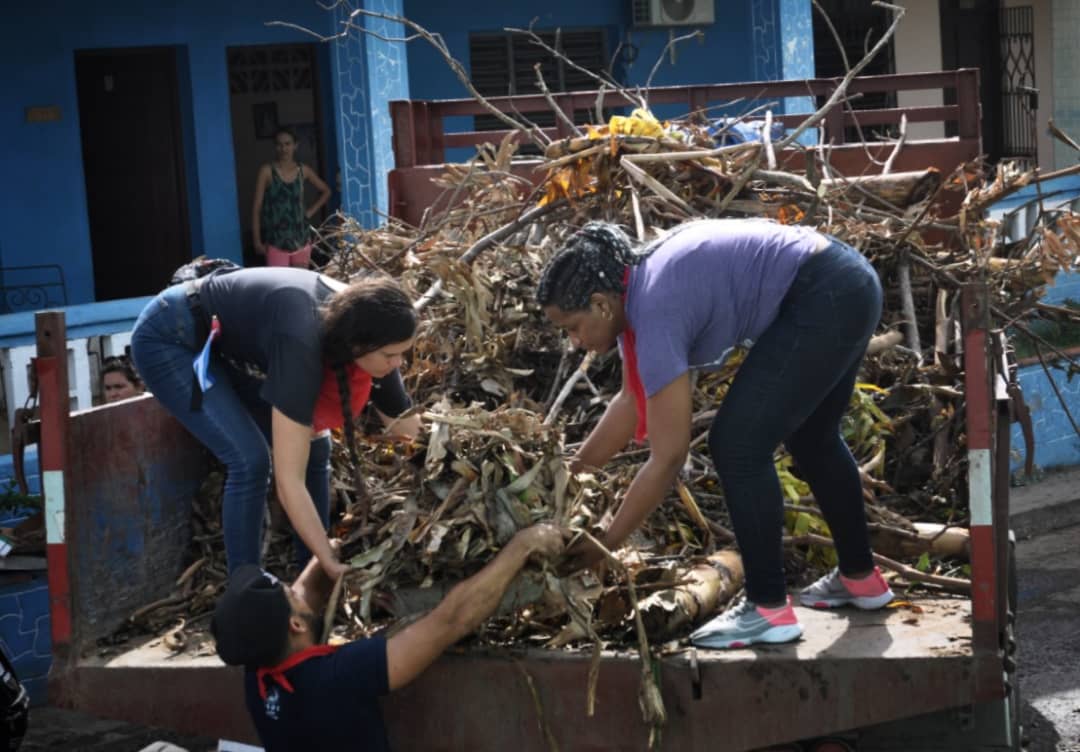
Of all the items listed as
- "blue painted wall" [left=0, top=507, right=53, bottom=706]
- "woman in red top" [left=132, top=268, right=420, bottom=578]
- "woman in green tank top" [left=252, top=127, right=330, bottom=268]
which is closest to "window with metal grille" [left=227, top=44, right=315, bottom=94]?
"woman in green tank top" [left=252, top=127, right=330, bottom=268]

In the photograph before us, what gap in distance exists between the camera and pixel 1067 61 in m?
14.1

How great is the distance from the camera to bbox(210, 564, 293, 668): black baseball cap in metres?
3.41

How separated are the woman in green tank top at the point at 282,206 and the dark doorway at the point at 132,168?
113 cm

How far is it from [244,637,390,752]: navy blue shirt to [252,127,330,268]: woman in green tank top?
287 inches

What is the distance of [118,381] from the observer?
6469 mm

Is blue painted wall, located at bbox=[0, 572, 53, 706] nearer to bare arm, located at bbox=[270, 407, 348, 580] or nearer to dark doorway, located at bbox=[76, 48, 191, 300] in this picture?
bare arm, located at bbox=[270, 407, 348, 580]

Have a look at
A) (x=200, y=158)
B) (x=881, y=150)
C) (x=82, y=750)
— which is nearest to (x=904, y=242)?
(x=881, y=150)

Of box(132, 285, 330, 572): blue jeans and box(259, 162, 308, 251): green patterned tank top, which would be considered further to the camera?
box(259, 162, 308, 251): green patterned tank top

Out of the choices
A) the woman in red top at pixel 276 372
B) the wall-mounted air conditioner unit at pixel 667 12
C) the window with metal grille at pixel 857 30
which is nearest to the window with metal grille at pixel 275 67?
the wall-mounted air conditioner unit at pixel 667 12

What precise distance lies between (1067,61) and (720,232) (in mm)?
11542

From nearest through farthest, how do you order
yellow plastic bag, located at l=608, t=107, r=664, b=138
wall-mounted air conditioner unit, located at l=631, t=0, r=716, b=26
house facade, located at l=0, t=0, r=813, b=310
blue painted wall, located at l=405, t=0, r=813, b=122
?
yellow plastic bag, located at l=608, t=107, r=664, b=138 → house facade, located at l=0, t=0, r=813, b=310 → blue painted wall, located at l=405, t=0, r=813, b=122 → wall-mounted air conditioner unit, located at l=631, t=0, r=716, b=26

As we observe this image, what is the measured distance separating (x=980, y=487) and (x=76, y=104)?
8.66 m

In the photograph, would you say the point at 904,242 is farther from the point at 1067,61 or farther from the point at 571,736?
the point at 1067,61

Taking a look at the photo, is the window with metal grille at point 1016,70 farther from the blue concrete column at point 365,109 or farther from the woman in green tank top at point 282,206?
the woman in green tank top at point 282,206
